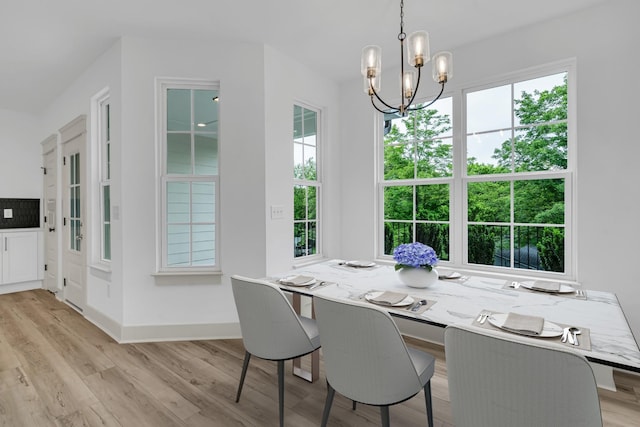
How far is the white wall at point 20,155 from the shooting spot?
4977mm

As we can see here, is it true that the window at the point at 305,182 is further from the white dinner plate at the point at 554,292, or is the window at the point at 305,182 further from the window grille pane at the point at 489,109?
the white dinner plate at the point at 554,292

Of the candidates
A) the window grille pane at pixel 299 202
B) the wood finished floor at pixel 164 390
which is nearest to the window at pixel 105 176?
the wood finished floor at pixel 164 390

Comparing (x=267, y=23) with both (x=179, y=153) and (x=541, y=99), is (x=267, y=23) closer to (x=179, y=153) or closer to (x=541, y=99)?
(x=179, y=153)

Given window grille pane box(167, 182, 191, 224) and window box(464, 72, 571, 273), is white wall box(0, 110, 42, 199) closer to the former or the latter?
window grille pane box(167, 182, 191, 224)

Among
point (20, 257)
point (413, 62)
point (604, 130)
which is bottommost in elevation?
point (20, 257)

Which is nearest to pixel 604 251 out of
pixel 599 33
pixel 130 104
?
pixel 599 33

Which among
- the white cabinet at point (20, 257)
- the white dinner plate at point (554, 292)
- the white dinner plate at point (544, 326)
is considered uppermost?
the white dinner plate at point (554, 292)

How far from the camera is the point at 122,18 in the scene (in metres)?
2.70

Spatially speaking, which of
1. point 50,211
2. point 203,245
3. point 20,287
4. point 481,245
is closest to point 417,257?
point 481,245

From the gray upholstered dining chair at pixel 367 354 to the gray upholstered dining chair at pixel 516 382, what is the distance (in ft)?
0.84

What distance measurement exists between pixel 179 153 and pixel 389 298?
2.48 metres

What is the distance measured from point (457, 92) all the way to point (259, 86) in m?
1.88

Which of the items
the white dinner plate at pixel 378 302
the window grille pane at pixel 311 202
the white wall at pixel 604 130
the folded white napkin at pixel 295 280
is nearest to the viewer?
the white dinner plate at pixel 378 302

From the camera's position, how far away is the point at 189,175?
3170 mm
